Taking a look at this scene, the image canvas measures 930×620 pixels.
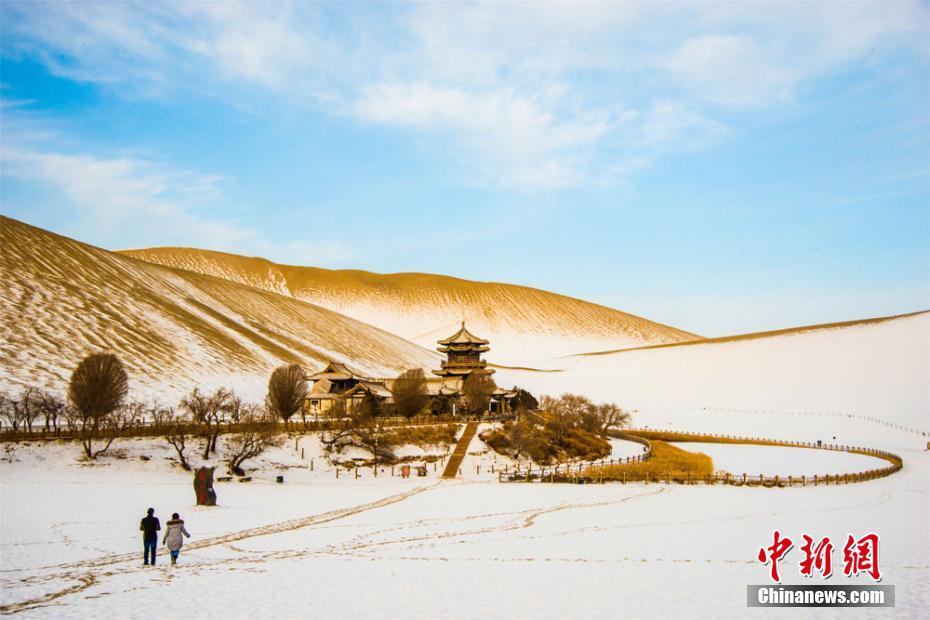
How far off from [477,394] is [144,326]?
145 feet

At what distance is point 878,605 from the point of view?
1556 cm

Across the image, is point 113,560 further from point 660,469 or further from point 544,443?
point 544,443

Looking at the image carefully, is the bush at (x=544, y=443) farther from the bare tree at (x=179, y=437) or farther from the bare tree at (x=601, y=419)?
the bare tree at (x=179, y=437)

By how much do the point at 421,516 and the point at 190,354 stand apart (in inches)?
2533

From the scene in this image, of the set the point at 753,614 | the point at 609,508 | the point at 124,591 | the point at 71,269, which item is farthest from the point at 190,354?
the point at 753,614

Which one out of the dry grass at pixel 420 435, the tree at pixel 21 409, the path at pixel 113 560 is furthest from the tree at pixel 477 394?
the path at pixel 113 560

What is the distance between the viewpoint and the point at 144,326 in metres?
90.4

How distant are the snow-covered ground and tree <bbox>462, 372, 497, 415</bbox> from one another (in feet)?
89.8

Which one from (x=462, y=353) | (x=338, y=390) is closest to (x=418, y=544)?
(x=338, y=390)

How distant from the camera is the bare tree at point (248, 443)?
43156mm

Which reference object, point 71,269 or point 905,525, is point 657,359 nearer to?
point 71,269

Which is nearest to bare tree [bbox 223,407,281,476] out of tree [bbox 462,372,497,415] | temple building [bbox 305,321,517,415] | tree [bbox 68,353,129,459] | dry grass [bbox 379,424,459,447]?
tree [bbox 68,353,129,459]

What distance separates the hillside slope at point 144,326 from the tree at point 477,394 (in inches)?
903

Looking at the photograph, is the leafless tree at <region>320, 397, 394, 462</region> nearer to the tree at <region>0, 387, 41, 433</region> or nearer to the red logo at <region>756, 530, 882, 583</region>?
the tree at <region>0, 387, 41, 433</region>
